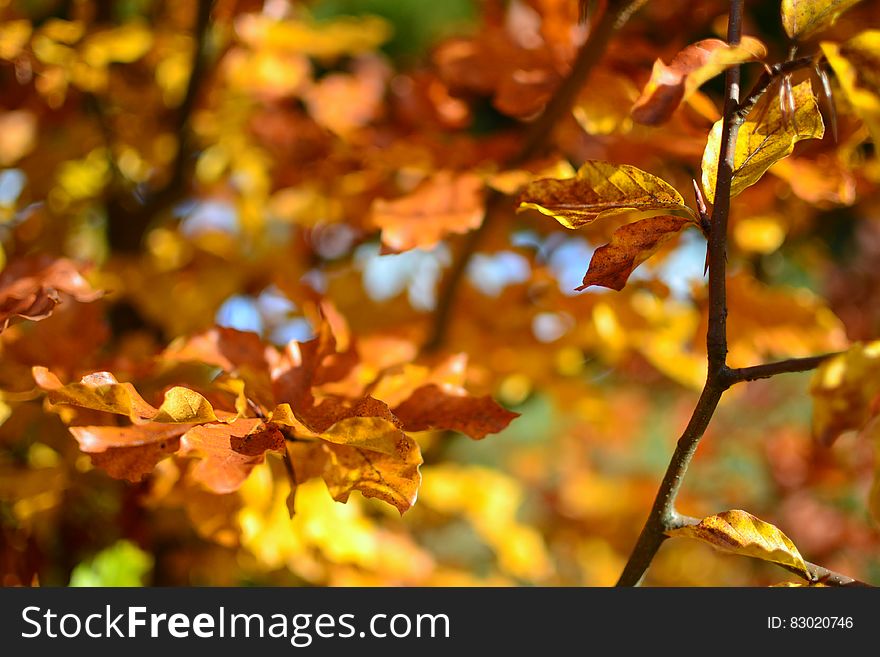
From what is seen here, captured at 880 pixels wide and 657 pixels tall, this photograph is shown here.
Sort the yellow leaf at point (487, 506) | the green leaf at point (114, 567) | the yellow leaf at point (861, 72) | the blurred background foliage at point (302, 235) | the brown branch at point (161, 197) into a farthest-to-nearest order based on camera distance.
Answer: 1. the yellow leaf at point (487, 506)
2. the brown branch at point (161, 197)
3. the green leaf at point (114, 567)
4. the blurred background foliage at point (302, 235)
5. the yellow leaf at point (861, 72)

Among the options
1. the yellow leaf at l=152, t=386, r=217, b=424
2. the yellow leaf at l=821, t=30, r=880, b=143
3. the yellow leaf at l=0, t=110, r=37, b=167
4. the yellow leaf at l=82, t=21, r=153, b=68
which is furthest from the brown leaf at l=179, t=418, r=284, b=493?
the yellow leaf at l=0, t=110, r=37, b=167

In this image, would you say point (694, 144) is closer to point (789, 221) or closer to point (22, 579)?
point (789, 221)

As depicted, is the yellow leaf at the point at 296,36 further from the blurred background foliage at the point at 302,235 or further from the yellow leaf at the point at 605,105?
the yellow leaf at the point at 605,105

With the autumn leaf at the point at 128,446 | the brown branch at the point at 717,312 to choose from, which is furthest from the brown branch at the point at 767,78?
the autumn leaf at the point at 128,446

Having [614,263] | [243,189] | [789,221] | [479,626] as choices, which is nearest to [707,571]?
[789,221]

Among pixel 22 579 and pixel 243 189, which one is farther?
pixel 243 189

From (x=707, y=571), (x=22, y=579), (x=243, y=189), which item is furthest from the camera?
(x=707, y=571)

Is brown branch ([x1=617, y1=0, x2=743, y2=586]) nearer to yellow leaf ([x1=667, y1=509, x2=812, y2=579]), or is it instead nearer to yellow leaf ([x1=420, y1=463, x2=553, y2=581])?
yellow leaf ([x1=667, y1=509, x2=812, y2=579])

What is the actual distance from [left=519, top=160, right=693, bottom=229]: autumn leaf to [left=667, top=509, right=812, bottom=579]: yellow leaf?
184 mm

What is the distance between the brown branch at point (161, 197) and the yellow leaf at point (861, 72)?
804mm

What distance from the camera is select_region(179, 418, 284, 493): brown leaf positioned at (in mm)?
460

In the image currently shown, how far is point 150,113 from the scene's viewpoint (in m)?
1.17

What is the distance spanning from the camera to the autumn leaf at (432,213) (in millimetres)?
660

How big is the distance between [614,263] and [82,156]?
912 millimetres
